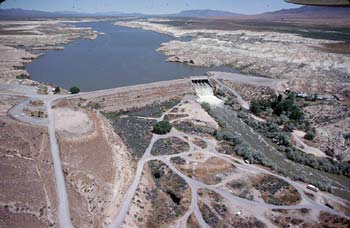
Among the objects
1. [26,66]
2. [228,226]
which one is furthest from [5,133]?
[26,66]

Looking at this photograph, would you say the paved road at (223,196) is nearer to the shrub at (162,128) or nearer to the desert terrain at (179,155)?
the desert terrain at (179,155)

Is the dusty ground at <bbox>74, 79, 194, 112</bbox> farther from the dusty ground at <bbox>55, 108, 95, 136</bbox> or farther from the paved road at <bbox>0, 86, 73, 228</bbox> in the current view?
the dusty ground at <bbox>55, 108, 95, 136</bbox>

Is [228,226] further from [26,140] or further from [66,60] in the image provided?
[66,60]

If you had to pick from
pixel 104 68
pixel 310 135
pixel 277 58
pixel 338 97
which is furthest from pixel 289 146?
pixel 277 58

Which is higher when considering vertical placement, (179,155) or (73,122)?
(73,122)

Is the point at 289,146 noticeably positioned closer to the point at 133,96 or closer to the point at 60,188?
the point at 133,96

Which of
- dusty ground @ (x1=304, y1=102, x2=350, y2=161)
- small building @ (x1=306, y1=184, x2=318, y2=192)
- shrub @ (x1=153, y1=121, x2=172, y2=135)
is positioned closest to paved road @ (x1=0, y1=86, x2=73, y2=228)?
shrub @ (x1=153, y1=121, x2=172, y2=135)
